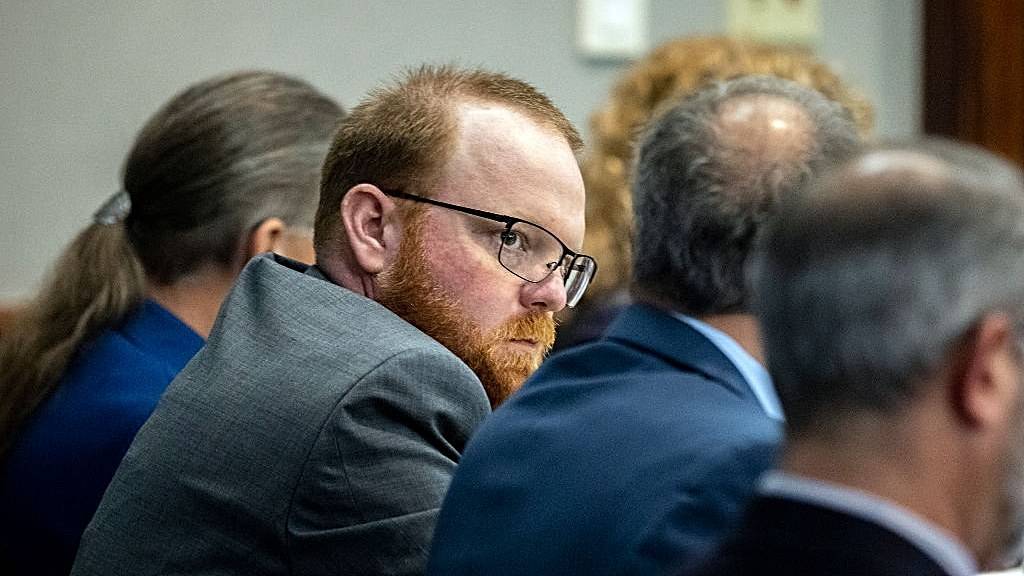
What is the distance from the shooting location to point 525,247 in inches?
69.6

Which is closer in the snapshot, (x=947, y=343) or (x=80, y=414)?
(x=947, y=343)

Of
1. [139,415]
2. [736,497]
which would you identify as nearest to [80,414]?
[139,415]

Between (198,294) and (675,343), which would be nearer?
(675,343)

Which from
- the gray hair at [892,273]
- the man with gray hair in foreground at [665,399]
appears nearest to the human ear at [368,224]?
the man with gray hair in foreground at [665,399]

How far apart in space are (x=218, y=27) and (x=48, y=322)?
1082 millimetres

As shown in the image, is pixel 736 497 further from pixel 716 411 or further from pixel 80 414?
pixel 80 414

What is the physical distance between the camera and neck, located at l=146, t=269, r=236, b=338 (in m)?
2.32

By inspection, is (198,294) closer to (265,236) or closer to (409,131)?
(265,236)

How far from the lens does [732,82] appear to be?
5.10ft

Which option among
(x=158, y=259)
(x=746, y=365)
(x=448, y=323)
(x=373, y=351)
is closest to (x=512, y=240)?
(x=448, y=323)

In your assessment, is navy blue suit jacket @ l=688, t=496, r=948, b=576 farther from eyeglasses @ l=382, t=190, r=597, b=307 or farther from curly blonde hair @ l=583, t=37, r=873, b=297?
curly blonde hair @ l=583, t=37, r=873, b=297

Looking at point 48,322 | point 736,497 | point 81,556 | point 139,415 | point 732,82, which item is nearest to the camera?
point 736,497

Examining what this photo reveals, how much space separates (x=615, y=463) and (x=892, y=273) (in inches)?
16.9

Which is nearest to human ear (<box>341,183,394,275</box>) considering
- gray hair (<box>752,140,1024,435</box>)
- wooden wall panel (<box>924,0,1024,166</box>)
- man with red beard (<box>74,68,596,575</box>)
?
man with red beard (<box>74,68,596,575</box>)
